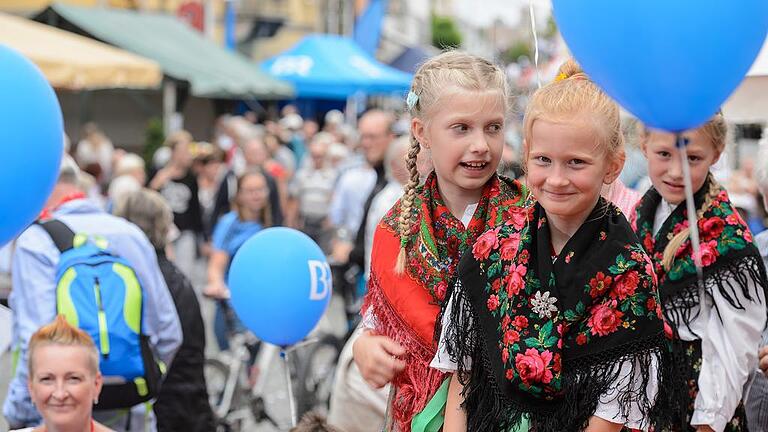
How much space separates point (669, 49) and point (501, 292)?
743 mm

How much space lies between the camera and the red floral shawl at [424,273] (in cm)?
296

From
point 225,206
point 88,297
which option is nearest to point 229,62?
point 225,206

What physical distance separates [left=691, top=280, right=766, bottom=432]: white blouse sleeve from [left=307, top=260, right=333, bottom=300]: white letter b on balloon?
1519 mm

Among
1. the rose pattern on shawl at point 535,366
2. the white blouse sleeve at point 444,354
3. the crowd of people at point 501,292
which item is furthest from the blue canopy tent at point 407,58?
the rose pattern on shawl at point 535,366

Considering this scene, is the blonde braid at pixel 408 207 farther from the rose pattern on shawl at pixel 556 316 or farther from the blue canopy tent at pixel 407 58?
the blue canopy tent at pixel 407 58

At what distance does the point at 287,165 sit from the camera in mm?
14547

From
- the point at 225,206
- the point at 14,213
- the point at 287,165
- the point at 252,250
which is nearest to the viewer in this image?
the point at 14,213

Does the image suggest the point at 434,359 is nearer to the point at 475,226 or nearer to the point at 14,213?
the point at 475,226

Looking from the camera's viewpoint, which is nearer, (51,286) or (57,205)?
(51,286)

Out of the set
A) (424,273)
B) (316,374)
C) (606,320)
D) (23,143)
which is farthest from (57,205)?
(316,374)

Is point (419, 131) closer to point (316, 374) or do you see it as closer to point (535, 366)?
point (535, 366)

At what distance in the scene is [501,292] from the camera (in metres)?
2.71

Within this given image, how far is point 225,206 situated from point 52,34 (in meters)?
5.30

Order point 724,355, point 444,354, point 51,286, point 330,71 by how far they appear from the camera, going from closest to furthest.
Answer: point 444,354, point 724,355, point 51,286, point 330,71
